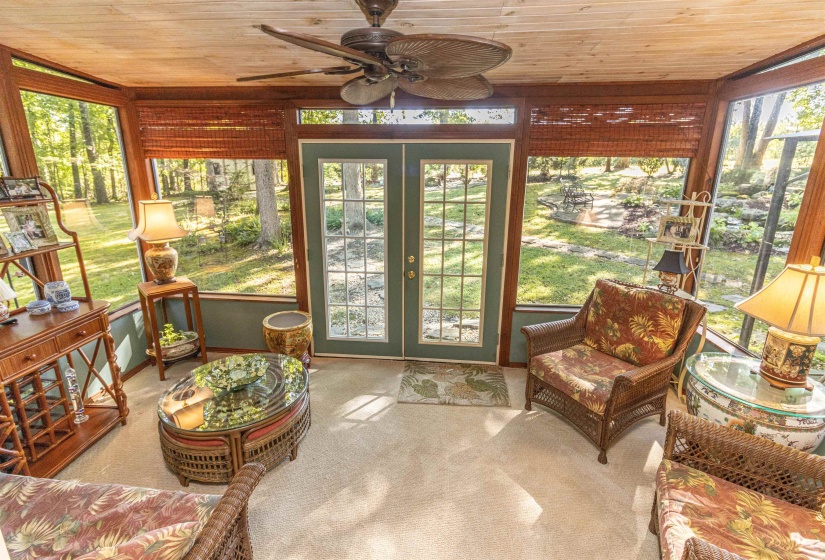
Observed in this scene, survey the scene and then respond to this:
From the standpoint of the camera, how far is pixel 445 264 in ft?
11.8

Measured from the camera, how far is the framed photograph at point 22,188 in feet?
7.66

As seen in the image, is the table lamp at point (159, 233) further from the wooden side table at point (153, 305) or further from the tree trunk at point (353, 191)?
the tree trunk at point (353, 191)

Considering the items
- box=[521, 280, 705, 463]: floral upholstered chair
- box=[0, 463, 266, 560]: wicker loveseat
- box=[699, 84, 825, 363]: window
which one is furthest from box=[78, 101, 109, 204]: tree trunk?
box=[699, 84, 825, 363]: window

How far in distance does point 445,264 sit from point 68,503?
9.23 feet

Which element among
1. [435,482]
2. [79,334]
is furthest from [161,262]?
[435,482]

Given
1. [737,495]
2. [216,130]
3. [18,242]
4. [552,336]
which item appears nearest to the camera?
[737,495]

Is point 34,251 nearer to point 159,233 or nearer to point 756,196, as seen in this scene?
point 159,233

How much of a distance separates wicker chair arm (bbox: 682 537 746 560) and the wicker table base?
6.47 feet

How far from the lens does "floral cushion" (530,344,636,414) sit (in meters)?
2.53

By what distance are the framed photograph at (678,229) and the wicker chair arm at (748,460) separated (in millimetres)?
1704

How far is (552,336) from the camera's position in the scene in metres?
3.03

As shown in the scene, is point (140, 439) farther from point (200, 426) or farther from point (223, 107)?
point (223, 107)

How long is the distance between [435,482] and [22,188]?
3040mm

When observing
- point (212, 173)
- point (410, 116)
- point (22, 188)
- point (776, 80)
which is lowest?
point (22, 188)
